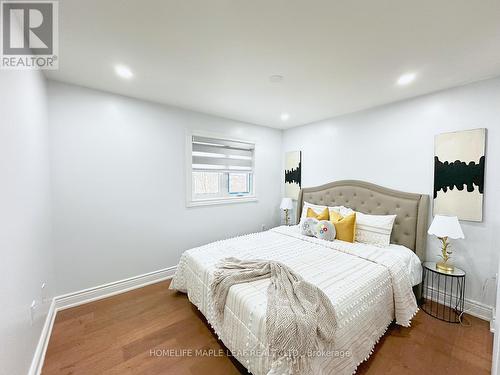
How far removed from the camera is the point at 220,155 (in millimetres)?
3615

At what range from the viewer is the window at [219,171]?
3.32 meters

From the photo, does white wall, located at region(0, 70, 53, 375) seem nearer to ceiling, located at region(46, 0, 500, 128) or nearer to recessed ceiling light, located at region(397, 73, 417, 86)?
ceiling, located at region(46, 0, 500, 128)

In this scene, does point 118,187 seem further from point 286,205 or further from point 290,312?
point 286,205

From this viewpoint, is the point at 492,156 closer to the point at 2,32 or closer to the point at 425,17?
the point at 425,17

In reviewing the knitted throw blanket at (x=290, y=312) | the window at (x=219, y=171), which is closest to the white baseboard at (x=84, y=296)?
the window at (x=219, y=171)

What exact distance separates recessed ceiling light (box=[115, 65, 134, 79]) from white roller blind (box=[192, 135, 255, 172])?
4.13 ft

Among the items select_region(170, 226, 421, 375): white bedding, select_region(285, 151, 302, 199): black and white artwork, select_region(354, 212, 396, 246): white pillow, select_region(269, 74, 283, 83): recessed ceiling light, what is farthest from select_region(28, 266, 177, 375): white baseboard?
select_region(269, 74, 283, 83): recessed ceiling light

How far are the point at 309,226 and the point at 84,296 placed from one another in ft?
9.55

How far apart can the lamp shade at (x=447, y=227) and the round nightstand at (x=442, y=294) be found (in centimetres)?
Result: 40

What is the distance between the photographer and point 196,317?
7.01 ft

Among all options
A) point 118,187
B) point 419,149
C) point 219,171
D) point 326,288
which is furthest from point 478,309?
point 118,187

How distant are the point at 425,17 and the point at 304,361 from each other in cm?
224

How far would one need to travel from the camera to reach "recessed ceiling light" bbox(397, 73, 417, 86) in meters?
2.05

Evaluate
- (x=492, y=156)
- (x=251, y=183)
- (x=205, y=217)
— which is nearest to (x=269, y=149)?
(x=251, y=183)
